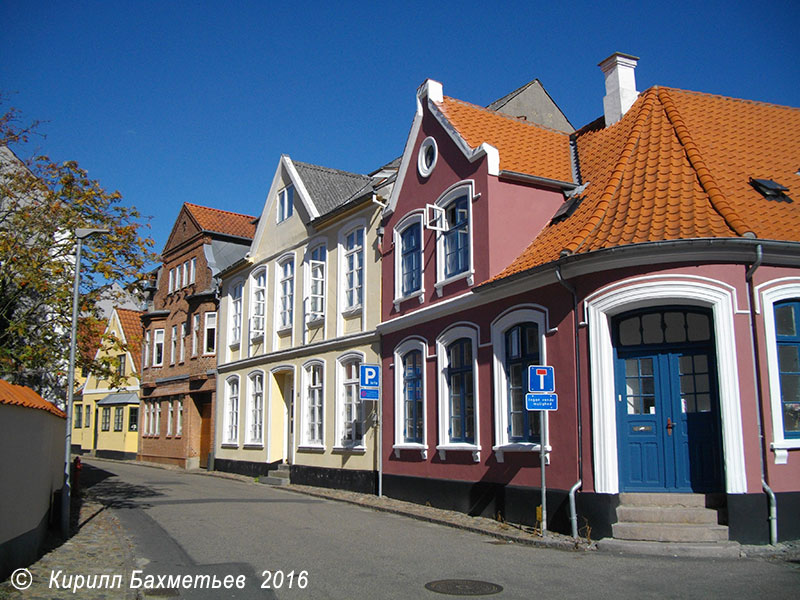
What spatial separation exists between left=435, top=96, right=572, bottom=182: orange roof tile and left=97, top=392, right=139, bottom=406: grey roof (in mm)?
26619

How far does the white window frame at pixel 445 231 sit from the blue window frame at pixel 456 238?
0.08m

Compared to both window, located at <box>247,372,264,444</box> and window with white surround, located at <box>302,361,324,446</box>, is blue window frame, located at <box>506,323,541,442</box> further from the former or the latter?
window, located at <box>247,372,264,444</box>

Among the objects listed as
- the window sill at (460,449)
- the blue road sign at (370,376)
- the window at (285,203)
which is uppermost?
the window at (285,203)

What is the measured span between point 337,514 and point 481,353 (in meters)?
4.40

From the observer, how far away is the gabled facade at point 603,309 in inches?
446

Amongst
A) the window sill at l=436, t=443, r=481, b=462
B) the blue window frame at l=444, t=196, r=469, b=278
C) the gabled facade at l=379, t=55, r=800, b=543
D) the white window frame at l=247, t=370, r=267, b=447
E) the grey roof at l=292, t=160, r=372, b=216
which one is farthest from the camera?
the white window frame at l=247, t=370, r=267, b=447

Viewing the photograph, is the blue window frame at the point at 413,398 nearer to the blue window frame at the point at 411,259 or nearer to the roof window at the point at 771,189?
the blue window frame at the point at 411,259

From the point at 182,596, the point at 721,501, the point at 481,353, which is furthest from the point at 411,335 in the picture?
the point at 182,596

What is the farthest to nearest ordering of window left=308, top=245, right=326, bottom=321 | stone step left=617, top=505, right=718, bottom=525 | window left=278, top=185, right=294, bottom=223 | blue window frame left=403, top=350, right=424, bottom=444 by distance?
window left=278, top=185, right=294, bottom=223, window left=308, top=245, right=326, bottom=321, blue window frame left=403, top=350, right=424, bottom=444, stone step left=617, top=505, right=718, bottom=525

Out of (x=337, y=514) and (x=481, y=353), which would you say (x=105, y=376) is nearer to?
(x=337, y=514)

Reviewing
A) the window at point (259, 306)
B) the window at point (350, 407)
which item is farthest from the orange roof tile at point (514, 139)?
the window at point (259, 306)

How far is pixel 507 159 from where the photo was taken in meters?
16.0

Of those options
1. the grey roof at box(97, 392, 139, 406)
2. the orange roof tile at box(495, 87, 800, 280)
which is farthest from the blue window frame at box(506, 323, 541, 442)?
the grey roof at box(97, 392, 139, 406)

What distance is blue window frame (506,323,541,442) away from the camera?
1373 cm
